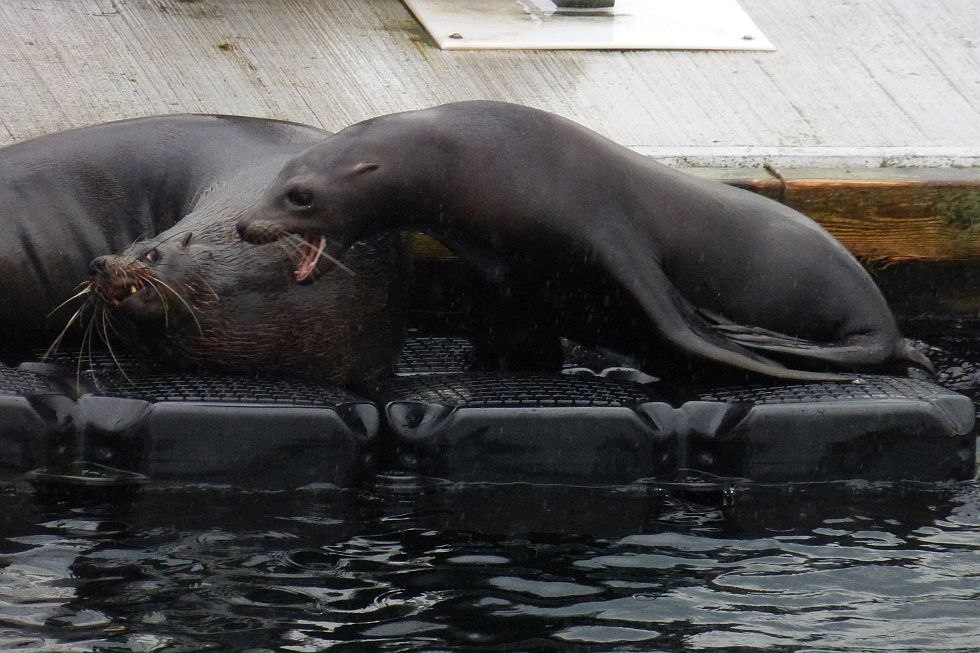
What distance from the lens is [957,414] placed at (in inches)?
197

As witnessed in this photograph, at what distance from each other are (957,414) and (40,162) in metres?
3.30

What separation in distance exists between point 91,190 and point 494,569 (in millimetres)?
2299

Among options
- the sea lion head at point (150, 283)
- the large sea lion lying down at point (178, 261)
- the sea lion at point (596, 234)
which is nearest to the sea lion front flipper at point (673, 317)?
the sea lion at point (596, 234)

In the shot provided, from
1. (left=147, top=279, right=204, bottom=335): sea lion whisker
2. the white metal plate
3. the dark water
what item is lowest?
the dark water

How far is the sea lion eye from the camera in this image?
4945mm

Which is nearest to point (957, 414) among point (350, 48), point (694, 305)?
point (694, 305)

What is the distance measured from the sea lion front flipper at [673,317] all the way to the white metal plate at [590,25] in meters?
2.80

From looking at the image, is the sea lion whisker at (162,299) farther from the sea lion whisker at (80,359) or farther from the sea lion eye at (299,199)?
the sea lion eye at (299,199)

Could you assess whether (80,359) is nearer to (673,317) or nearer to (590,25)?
(673,317)

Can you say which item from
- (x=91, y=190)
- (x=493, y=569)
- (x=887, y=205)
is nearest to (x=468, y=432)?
(x=493, y=569)

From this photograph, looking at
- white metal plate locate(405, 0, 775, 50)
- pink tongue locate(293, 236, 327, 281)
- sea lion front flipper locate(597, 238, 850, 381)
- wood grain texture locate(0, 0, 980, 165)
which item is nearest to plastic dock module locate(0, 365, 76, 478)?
pink tongue locate(293, 236, 327, 281)

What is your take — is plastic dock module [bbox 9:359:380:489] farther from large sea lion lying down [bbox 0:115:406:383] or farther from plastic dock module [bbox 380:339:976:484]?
large sea lion lying down [bbox 0:115:406:383]

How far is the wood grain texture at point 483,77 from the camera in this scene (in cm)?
689

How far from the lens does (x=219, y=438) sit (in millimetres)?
4730
